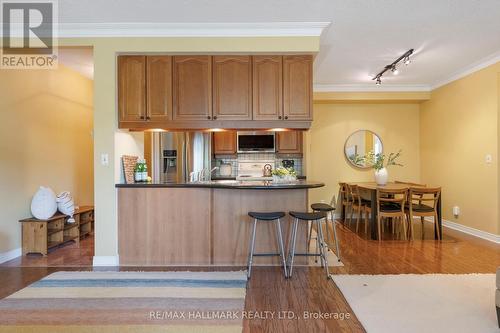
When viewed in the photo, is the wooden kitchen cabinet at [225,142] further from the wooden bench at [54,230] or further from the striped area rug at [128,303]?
the striped area rug at [128,303]

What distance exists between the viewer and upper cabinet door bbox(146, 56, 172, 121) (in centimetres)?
332

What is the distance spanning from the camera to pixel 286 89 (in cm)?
332

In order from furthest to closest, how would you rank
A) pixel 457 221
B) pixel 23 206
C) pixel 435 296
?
pixel 457 221 < pixel 23 206 < pixel 435 296

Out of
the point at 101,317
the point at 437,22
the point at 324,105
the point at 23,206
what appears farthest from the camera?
the point at 324,105

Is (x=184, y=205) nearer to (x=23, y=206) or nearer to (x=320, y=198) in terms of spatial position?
(x=23, y=206)

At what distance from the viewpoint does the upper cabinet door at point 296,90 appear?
3318mm

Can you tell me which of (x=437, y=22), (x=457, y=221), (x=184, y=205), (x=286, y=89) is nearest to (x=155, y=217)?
(x=184, y=205)

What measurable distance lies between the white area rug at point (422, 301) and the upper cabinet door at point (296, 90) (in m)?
1.80

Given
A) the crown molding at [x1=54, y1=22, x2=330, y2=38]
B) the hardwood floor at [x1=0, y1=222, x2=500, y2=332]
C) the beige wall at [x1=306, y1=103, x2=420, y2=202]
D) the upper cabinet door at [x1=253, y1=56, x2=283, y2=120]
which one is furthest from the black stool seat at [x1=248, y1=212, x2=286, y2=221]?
the beige wall at [x1=306, y1=103, x2=420, y2=202]

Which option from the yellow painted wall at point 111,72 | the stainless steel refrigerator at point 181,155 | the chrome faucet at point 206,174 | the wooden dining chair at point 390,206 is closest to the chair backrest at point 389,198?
the wooden dining chair at point 390,206

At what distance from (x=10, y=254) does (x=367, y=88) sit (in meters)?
6.12

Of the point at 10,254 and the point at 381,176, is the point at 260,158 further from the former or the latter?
the point at 10,254

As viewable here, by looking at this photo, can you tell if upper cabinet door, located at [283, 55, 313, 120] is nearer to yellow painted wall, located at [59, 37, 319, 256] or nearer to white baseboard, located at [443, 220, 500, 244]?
yellow painted wall, located at [59, 37, 319, 256]

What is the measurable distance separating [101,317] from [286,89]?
9.03ft
